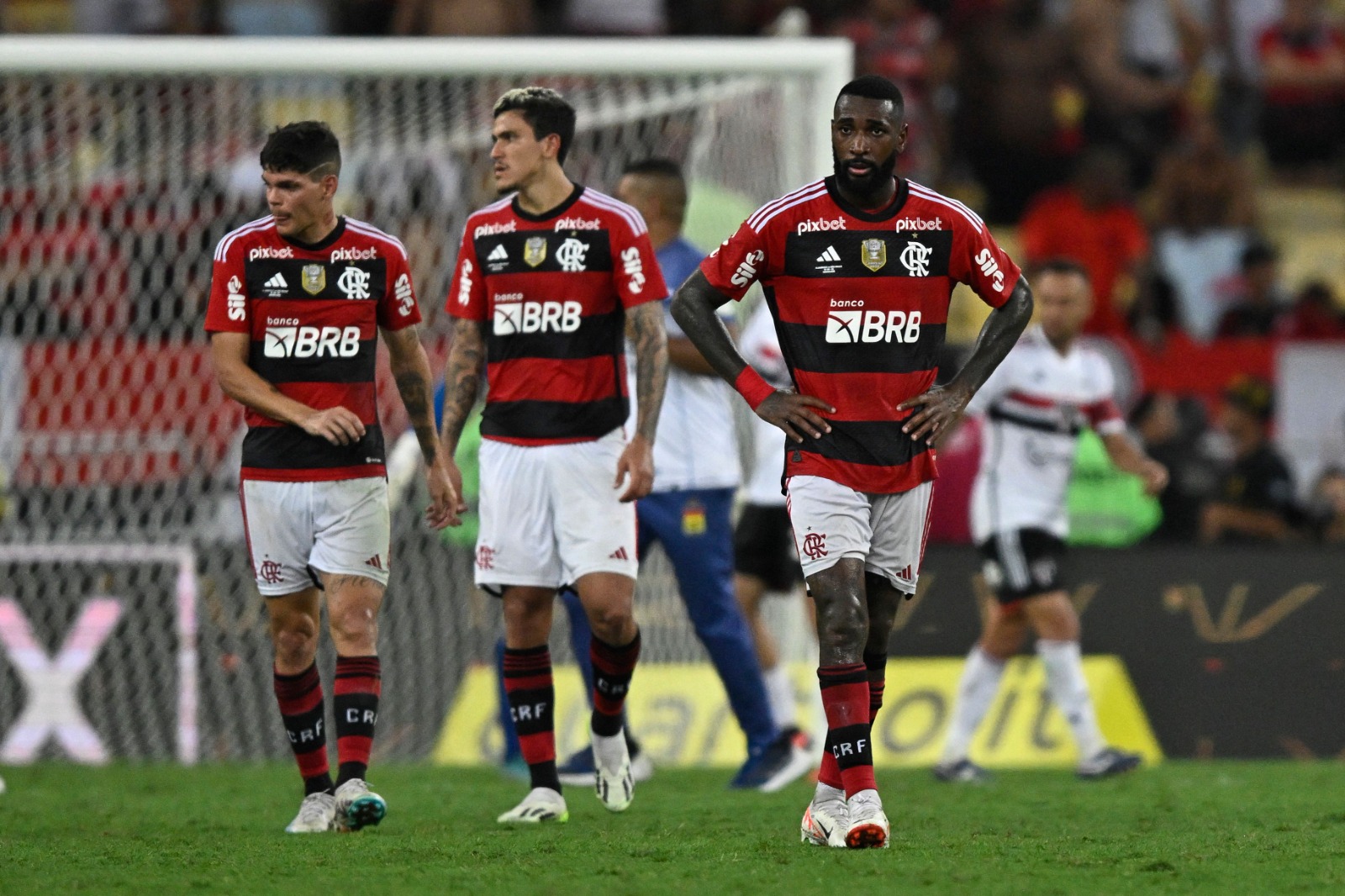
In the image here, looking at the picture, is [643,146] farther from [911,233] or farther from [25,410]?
[911,233]

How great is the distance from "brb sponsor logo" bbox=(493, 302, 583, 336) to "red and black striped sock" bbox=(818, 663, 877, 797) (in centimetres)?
157

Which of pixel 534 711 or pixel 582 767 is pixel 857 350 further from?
pixel 582 767

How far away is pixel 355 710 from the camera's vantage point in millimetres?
6086

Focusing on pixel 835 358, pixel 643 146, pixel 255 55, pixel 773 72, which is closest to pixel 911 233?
pixel 835 358

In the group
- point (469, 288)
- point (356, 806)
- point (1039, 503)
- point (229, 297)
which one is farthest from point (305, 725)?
point (1039, 503)

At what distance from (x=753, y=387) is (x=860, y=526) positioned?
1.72ft

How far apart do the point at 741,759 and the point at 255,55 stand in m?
4.11

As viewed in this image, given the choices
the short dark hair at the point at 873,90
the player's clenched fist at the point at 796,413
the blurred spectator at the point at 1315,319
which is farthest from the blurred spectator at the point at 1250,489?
the short dark hair at the point at 873,90

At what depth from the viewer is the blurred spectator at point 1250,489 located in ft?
36.2

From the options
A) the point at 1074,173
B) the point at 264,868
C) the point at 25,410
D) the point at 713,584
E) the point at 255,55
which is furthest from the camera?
the point at 1074,173

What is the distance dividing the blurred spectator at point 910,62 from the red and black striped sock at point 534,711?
8423 millimetres

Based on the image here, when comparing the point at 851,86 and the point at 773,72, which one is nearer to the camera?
the point at 851,86

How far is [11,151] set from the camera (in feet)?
33.6

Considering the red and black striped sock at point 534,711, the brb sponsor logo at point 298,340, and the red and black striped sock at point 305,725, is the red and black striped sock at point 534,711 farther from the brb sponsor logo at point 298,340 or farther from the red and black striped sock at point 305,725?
the brb sponsor logo at point 298,340
